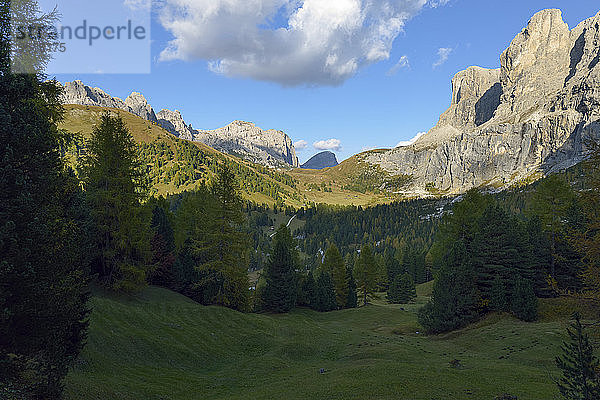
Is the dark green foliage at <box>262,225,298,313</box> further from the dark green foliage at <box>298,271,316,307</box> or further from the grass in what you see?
the grass

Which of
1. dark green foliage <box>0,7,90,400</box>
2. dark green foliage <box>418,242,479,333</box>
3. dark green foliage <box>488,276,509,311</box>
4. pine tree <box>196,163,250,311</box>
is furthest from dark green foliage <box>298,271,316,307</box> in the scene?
dark green foliage <box>0,7,90,400</box>

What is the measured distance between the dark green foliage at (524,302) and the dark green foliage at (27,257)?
4590cm

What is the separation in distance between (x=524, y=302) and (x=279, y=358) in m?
31.1

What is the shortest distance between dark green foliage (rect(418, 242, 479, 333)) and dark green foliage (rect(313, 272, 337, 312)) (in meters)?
24.3

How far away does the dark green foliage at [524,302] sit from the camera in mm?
39719

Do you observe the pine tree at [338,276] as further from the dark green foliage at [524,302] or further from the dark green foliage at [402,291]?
the dark green foliage at [524,302]

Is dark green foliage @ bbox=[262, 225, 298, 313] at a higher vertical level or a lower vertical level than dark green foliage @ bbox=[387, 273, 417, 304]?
higher

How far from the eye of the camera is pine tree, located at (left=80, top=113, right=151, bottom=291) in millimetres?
33406

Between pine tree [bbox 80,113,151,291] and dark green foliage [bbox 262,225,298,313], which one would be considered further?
dark green foliage [bbox 262,225,298,313]

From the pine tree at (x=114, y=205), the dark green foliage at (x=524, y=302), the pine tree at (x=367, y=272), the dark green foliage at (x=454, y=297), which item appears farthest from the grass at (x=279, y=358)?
the pine tree at (x=367, y=272)

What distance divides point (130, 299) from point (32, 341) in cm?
2291

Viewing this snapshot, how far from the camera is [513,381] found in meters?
21.0

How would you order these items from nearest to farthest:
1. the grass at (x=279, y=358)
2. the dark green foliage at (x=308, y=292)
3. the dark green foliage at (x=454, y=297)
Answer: the grass at (x=279, y=358)
the dark green foliage at (x=454, y=297)
the dark green foliage at (x=308, y=292)

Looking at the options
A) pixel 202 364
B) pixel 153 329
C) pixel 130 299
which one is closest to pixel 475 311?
pixel 202 364
